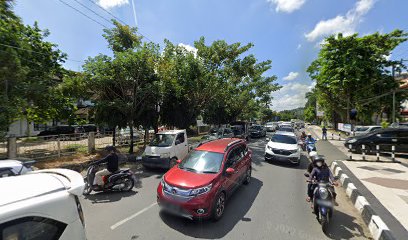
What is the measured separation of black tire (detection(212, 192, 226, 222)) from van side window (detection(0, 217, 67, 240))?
10.6 ft

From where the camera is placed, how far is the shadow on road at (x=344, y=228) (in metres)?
4.50

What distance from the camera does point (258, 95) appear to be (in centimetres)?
3547

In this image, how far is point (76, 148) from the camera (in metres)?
12.0

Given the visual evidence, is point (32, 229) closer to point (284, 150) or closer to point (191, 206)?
point (191, 206)

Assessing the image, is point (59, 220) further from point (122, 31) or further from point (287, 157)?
point (122, 31)

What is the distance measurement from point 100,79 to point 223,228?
9627 mm

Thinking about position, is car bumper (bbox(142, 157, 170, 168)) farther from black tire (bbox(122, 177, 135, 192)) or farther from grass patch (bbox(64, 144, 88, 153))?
grass patch (bbox(64, 144, 88, 153))

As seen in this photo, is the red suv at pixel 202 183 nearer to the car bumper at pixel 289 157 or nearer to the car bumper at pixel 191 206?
the car bumper at pixel 191 206

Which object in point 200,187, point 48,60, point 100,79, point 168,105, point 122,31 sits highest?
point 122,31

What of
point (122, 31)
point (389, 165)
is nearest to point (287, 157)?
point (389, 165)

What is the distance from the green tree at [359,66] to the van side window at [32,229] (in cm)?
2889

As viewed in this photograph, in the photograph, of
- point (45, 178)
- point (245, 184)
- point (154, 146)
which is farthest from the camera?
point (154, 146)

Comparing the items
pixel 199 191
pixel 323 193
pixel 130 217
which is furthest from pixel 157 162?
pixel 323 193

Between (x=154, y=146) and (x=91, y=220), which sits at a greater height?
(x=154, y=146)
